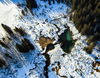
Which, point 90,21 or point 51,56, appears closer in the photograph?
point 51,56

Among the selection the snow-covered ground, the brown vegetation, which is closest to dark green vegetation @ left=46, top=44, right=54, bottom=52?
the brown vegetation

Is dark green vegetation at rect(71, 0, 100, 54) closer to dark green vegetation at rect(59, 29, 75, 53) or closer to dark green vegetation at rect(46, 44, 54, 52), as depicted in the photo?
dark green vegetation at rect(59, 29, 75, 53)

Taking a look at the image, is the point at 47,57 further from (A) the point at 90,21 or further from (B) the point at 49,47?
(A) the point at 90,21

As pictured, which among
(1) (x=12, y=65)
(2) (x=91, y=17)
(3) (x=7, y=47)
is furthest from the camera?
(2) (x=91, y=17)

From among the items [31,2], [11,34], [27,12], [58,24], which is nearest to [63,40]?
[58,24]

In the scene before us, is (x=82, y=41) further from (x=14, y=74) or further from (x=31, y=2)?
(x=31, y=2)

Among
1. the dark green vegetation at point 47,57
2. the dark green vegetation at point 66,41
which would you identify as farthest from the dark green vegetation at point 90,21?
the dark green vegetation at point 47,57

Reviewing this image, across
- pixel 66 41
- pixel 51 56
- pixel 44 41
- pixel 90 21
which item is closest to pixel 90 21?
pixel 90 21

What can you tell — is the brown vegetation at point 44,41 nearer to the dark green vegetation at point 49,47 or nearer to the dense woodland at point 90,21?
the dark green vegetation at point 49,47
